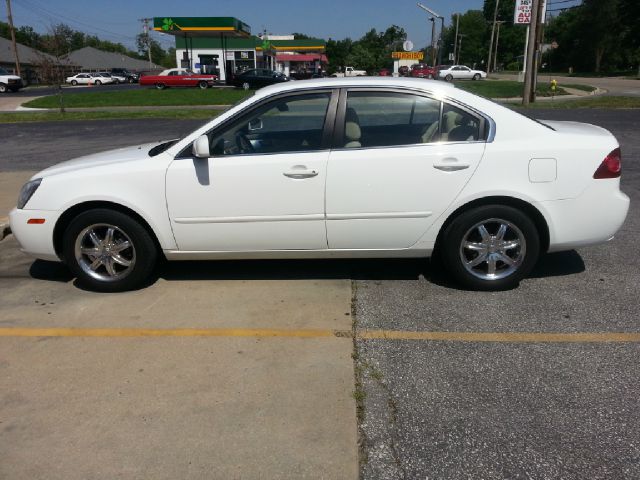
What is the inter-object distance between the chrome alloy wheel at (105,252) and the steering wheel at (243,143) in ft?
3.78

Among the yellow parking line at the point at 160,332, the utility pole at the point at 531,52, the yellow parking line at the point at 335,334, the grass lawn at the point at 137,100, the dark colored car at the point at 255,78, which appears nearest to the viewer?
the yellow parking line at the point at 335,334

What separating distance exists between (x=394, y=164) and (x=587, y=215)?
154 centimetres

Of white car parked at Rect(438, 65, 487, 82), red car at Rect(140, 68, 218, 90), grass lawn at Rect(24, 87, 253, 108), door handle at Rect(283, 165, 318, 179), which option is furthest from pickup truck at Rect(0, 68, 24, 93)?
door handle at Rect(283, 165, 318, 179)

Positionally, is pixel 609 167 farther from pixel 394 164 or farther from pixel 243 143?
pixel 243 143

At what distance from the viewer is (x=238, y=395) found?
300cm

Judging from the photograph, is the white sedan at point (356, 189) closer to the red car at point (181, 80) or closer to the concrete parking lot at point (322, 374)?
the concrete parking lot at point (322, 374)

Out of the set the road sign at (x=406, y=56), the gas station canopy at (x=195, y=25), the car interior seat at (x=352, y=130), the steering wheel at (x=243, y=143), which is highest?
the gas station canopy at (x=195, y=25)

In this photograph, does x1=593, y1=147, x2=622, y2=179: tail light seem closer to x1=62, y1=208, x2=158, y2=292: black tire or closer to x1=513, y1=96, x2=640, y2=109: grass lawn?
x1=62, y1=208, x2=158, y2=292: black tire

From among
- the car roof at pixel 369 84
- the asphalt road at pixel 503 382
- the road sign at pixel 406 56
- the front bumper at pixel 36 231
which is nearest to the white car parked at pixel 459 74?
the road sign at pixel 406 56

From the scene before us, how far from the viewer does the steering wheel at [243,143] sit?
422 cm

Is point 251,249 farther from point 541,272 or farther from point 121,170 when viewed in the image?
point 541,272

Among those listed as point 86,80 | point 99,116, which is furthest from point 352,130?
point 86,80

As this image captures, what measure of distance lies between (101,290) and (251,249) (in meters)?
1.32

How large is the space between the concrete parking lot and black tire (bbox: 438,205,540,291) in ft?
0.50
